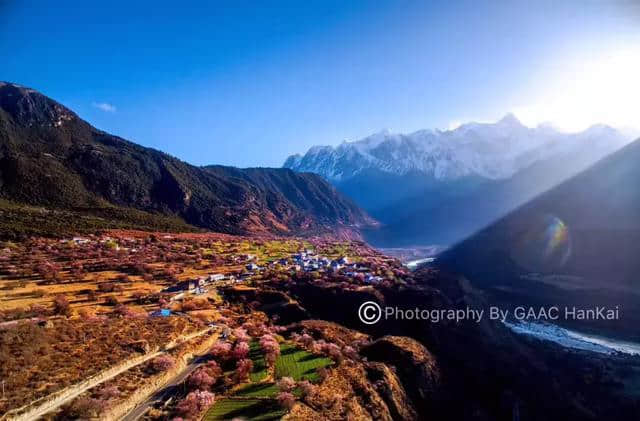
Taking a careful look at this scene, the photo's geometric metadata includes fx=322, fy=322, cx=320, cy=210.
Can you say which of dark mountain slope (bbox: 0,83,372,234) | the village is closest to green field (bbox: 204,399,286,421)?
the village

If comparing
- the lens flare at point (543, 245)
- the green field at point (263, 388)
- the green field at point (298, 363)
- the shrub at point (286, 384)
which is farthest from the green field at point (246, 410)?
the lens flare at point (543, 245)

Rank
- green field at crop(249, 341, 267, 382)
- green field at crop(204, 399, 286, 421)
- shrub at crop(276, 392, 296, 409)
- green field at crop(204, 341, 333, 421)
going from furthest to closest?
green field at crop(249, 341, 267, 382) → shrub at crop(276, 392, 296, 409) → green field at crop(204, 341, 333, 421) → green field at crop(204, 399, 286, 421)

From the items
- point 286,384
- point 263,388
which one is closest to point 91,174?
point 263,388

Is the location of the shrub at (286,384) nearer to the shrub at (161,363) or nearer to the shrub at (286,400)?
the shrub at (286,400)

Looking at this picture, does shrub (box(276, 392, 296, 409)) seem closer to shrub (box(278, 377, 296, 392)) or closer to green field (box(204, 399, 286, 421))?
green field (box(204, 399, 286, 421))

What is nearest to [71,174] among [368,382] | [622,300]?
[368,382]
